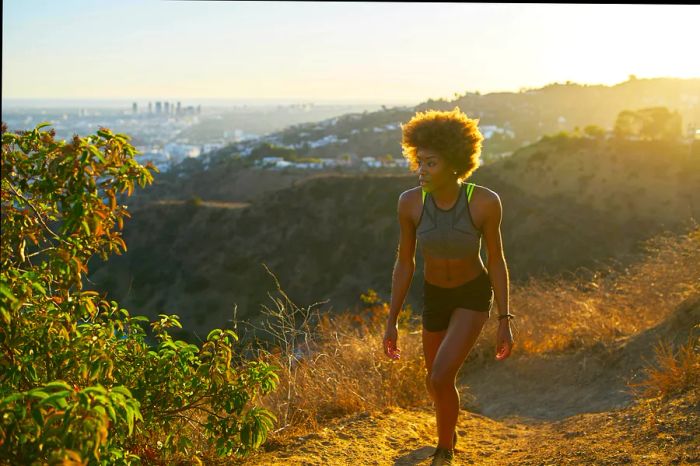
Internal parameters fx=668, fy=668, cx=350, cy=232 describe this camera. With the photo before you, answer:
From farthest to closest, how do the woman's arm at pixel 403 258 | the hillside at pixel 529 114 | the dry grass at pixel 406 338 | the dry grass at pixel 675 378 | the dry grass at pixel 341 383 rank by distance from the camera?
the hillside at pixel 529 114
the dry grass at pixel 406 338
the dry grass at pixel 341 383
the dry grass at pixel 675 378
the woman's arm at pixel 403 258

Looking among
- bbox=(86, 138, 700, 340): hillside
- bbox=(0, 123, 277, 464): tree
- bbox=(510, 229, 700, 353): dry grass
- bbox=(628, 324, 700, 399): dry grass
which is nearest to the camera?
bbox=(0, 123, 277, 464): tree

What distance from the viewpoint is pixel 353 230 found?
3994cm

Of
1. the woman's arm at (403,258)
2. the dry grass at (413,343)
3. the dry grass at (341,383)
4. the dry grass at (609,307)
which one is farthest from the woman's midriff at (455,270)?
the dry grass at (609,307)

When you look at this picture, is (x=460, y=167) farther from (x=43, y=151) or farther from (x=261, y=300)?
(x=261, y=300)

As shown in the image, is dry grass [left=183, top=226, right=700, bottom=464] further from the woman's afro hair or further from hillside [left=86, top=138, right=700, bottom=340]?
hillside [left=86, top=138, right=700, bottom=340]

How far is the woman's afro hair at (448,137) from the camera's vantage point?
10.7 ft

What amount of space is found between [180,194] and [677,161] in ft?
153

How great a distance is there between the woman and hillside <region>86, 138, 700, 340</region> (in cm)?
2472

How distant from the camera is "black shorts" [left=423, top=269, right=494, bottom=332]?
128 inches

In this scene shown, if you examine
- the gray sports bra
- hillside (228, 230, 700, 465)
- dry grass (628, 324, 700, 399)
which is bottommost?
hillside (228, 230, 700, 465)

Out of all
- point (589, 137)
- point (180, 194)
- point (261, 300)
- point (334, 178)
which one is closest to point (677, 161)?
point (589, 137)

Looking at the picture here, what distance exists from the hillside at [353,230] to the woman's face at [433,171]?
24.9m

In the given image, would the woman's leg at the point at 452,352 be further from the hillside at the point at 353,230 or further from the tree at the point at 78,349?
the hillside at the point at 353,230

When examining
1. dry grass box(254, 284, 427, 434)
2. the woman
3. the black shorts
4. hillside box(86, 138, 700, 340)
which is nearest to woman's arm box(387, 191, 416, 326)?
the woman
